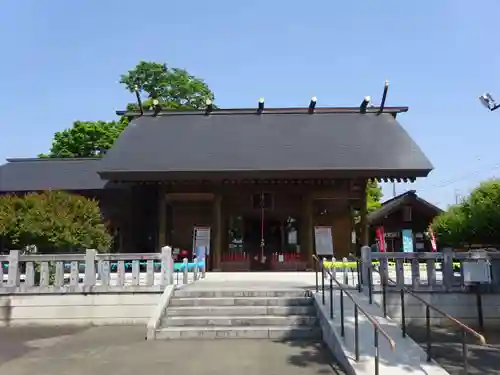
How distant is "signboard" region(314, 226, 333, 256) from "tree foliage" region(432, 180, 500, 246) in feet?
14.8

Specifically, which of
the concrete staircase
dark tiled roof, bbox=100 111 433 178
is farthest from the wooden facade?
the concrete staircase

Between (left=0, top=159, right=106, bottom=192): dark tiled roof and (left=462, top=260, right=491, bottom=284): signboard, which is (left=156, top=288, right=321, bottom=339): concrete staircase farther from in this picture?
(left=0, top=159, right=106, bottom=192): dark tiled roof

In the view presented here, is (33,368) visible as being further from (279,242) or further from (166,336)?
(279,242)

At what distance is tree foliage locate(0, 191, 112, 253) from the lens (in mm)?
13031

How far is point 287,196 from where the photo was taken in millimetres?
19797

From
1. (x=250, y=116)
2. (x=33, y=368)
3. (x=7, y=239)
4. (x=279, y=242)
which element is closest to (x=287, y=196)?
(x=279, y=242)

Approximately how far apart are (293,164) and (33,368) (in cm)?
1224

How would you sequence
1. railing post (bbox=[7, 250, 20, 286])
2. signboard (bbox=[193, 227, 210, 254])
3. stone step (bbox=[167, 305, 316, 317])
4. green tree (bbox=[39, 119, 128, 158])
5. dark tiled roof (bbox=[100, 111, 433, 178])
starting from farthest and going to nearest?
1. green tree (bbox=[39, 119, 128, 158])
2. signboard (bbox=[193, 227, 210, 254])
3. dark tiled roof (bbox=[100, 111, 433, 178])
4. railing post (bbox=[7, 250, 20, 286])
5. stone step (bbox=[167, 305, 316, 317])

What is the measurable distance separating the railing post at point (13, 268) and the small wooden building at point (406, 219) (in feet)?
68.7

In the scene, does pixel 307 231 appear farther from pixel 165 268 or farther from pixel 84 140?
pixel 84 140

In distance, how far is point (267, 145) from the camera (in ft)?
65.1

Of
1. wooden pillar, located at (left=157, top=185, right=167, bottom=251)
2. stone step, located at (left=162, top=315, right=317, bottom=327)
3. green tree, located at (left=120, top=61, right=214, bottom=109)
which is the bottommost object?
stone step, located at (left=162, top=315, right=317, bottom=327)

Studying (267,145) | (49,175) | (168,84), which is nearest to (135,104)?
(168,84)

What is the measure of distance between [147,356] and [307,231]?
1124cm
